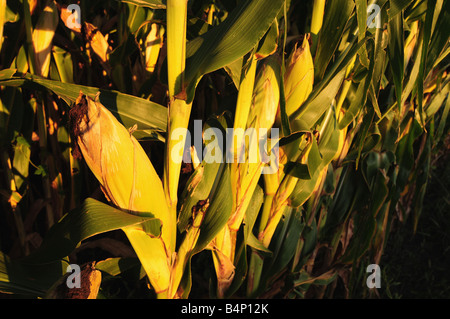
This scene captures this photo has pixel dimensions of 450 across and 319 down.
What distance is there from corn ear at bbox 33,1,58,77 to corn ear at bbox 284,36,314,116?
17.0 inches

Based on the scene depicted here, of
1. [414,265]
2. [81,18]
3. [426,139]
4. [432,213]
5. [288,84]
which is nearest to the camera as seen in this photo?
[288,84]

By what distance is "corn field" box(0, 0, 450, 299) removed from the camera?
22.9 inches

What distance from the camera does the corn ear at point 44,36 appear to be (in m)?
0.79

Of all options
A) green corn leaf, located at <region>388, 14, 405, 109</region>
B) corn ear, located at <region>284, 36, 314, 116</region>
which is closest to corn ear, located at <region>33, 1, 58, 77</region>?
corn ear, located at <region>284, 36, 314, 116</region>

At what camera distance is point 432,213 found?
1.47 metres

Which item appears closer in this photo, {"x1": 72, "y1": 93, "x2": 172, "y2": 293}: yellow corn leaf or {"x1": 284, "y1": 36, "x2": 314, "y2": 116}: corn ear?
{"x1": 72, "y1": 93, "x2": 172, "y2": 293}: yellow corn leaf

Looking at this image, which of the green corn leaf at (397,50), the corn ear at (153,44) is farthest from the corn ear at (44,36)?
the green corn leaf at (397,50)

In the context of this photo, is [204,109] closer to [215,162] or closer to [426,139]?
[215,162]

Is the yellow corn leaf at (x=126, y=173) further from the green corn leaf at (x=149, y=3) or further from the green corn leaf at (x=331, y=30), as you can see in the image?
the green corn leaf at (x=331, y=30)

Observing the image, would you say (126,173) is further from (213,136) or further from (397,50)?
(397,50)

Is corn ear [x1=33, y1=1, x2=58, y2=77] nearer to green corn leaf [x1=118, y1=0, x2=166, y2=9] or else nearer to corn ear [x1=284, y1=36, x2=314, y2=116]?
green corn leaf [x1=118, y1=0, x2=166, y2=9]

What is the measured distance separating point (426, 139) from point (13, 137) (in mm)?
951
